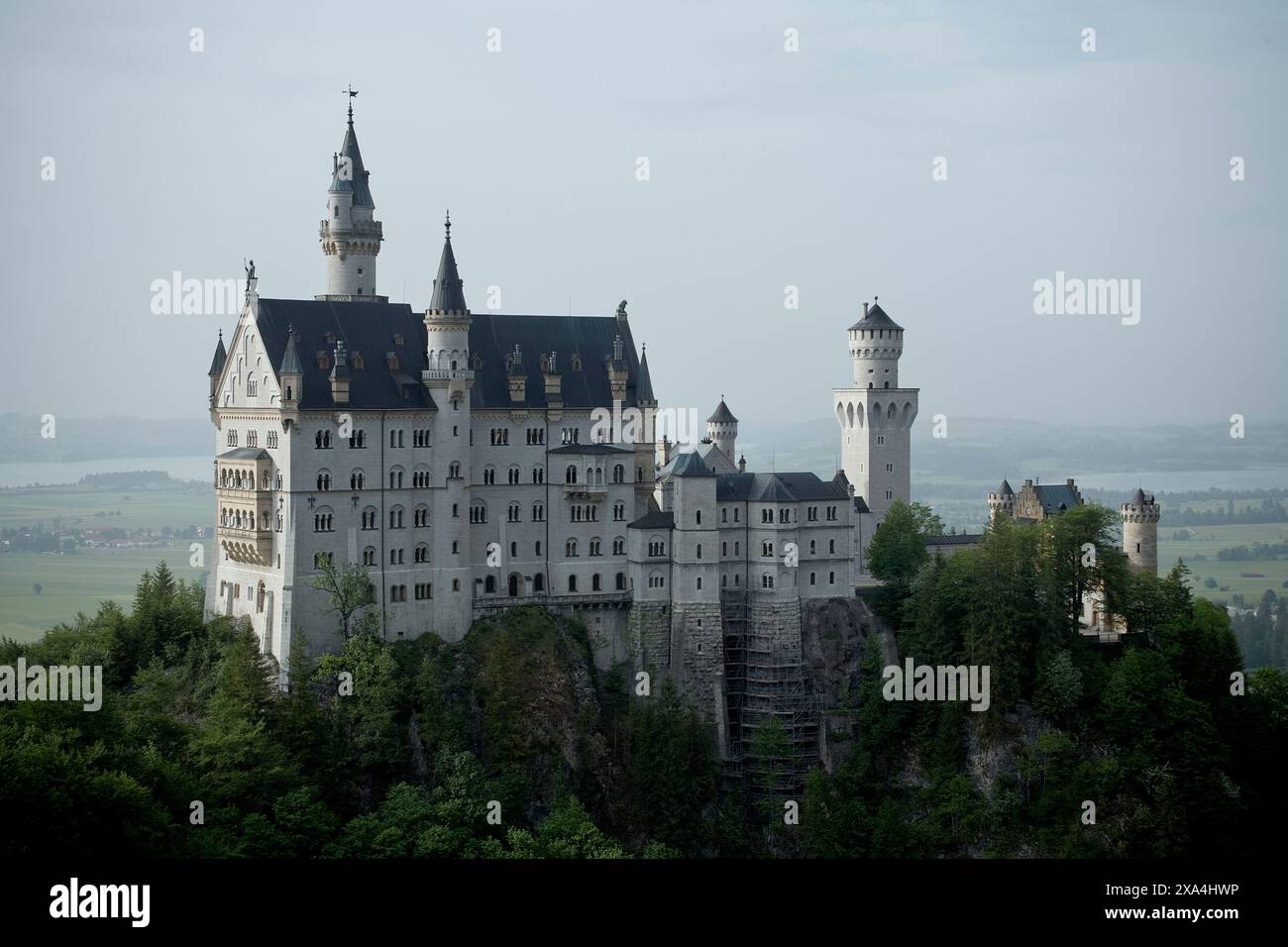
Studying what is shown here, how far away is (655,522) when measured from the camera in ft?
320

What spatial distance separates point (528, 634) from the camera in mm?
93125

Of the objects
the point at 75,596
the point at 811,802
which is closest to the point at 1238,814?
the point at 811,802

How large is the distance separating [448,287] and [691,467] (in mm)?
16130

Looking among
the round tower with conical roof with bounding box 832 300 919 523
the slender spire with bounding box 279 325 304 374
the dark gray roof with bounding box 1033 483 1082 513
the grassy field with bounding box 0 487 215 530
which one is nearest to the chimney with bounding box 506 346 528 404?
the slender spire with bounding box 279 325 304 374

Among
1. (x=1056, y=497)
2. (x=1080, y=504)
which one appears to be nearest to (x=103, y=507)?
(x=1056, y=497)

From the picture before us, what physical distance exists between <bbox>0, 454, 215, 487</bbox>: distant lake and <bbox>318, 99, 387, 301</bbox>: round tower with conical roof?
36.8m

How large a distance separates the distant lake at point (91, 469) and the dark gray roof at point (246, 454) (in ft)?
139

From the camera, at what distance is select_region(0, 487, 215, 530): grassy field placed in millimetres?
147500

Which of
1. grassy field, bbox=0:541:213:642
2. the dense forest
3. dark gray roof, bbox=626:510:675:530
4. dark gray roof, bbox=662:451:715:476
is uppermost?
dark gray roof, bbox=662:451:715:476

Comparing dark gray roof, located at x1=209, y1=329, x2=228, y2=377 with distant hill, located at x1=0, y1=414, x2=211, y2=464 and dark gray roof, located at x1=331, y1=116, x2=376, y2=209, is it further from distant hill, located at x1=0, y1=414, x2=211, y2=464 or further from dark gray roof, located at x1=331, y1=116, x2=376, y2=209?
distant hill, located at x1=0, y1=414, x2=211, y2=464

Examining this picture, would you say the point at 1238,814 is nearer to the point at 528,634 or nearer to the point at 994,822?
the point at 994,822
